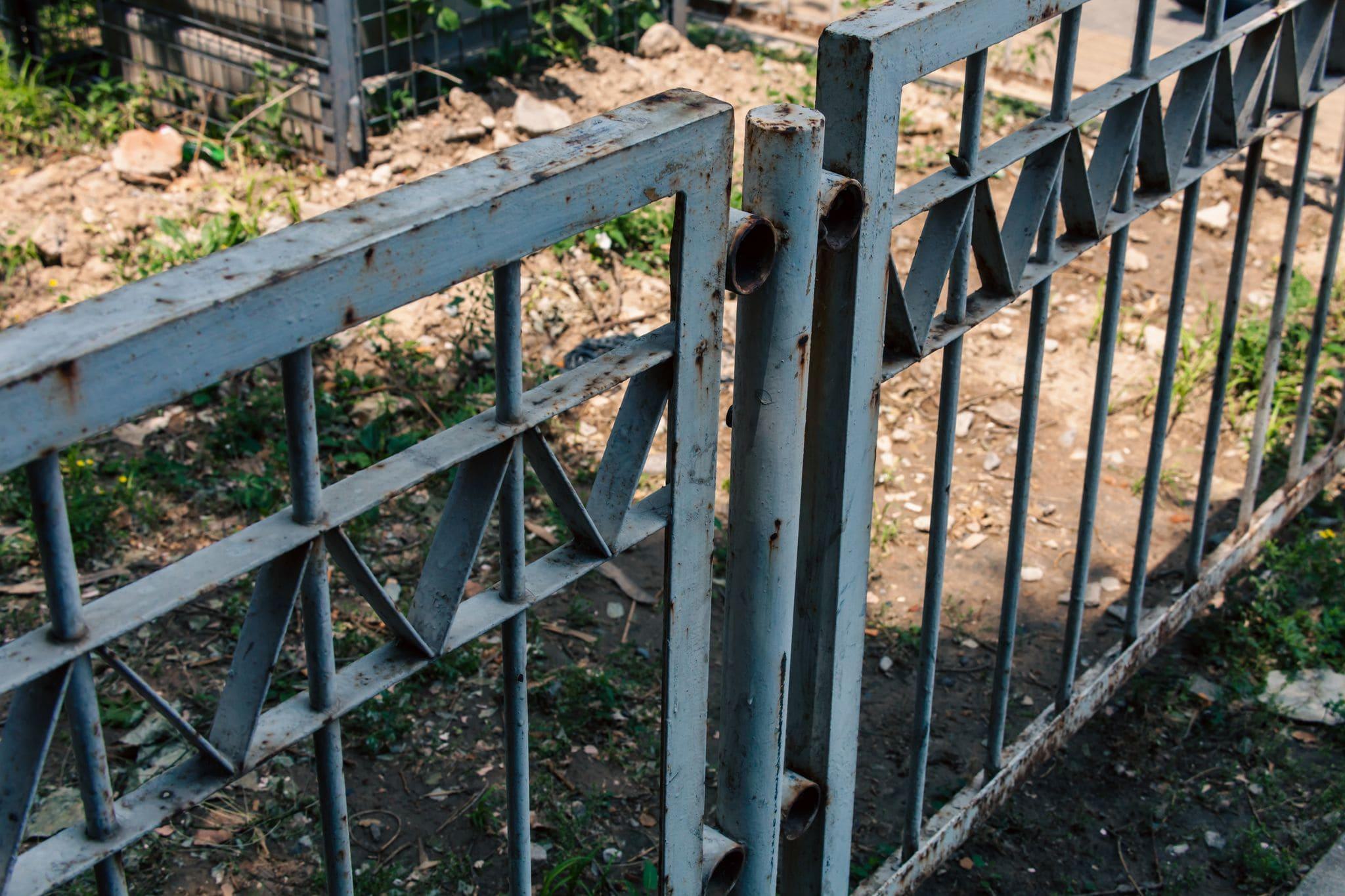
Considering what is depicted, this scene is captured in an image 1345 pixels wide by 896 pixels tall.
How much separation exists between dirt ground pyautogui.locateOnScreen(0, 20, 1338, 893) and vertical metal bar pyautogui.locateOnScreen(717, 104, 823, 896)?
912 mm

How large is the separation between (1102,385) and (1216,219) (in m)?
3.72

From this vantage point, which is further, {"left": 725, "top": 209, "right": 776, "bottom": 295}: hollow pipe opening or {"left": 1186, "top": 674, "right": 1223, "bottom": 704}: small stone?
{"left": 1186, "top": 674, "right": 1223, "bottom": 704}: small stone

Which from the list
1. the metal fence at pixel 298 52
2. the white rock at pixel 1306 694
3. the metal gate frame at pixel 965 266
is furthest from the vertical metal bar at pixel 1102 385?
the metal fence at pixel 298 52

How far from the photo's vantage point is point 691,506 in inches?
54.4

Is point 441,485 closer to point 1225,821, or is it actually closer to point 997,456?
point 997,456

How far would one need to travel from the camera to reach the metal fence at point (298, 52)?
548 centimetres

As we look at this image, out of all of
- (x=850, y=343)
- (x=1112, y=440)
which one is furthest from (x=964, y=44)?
(x=1112, y=440)

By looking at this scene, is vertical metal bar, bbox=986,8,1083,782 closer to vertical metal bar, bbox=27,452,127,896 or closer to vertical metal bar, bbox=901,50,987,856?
vertical metal bar, bbox=901,50,987,856

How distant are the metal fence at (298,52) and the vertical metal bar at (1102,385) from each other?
13.1ft

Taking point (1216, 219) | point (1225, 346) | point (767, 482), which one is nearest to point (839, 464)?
point (767, 482)

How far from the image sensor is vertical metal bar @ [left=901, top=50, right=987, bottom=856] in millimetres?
1538

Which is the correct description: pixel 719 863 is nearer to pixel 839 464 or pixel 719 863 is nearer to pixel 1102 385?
pixel 839 464

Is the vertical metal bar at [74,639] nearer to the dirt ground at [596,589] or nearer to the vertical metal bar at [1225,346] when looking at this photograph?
the dirt ground at [596,589]

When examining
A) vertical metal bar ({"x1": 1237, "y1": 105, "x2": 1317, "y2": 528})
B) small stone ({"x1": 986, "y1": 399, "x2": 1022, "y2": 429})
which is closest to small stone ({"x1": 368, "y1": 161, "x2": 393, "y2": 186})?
small stone ({"x1": 986, "y1": 399, "x2": 1022, "y2": 429})
